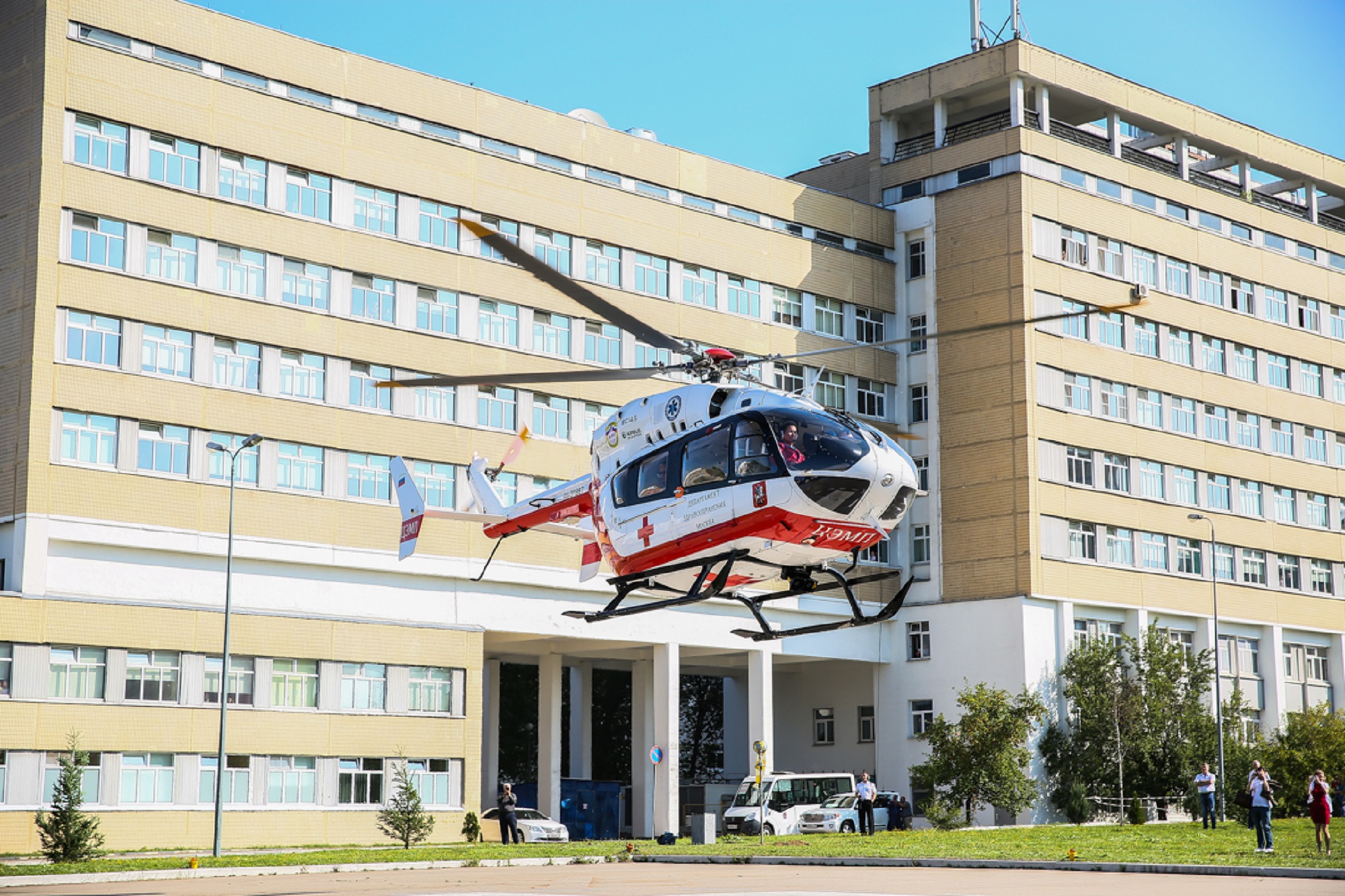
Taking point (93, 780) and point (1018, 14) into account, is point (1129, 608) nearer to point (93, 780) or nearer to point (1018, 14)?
point (1018, 14)

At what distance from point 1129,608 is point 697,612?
625 inches

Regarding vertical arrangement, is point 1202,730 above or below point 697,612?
below

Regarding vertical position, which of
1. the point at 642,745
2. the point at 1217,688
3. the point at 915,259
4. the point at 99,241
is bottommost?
the point at 642,745

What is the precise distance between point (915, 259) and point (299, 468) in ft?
82.6

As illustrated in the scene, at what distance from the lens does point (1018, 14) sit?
5891cm

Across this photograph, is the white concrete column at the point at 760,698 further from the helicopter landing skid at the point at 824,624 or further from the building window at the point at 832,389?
Result: the helicopter landing skid at the point at 824,624

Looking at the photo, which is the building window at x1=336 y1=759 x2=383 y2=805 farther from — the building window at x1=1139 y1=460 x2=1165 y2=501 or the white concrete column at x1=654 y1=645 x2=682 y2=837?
the building window at x1=1139 y1=460 x2=1165 y2=501

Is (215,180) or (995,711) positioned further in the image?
(995,711)

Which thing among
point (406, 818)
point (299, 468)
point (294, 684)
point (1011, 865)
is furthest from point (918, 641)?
point (1011, 865)

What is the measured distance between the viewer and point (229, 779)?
1607 inches

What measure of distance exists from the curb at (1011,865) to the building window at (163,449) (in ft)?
56.1

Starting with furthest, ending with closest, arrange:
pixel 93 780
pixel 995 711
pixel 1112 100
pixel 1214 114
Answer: pixel 1214 114, pixel 1112 100, pixel 995 711, pixel 93 780

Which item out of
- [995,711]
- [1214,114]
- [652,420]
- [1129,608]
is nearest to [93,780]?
[652,420]

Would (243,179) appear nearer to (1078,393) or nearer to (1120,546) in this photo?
(1078,393)
